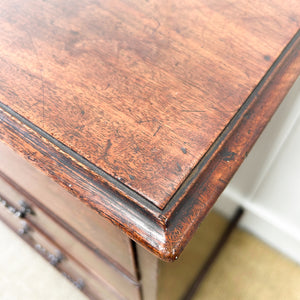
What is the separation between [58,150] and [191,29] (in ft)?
0.74

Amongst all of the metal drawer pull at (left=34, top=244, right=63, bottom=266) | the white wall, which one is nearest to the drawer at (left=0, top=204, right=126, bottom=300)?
the metal drawer pull at (left=34, top=244, right=63, bottom=266)

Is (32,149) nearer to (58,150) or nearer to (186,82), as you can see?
(58,150)

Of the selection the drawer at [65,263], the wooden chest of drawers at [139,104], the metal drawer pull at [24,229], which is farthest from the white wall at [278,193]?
the metal drawer pull at [24,229]

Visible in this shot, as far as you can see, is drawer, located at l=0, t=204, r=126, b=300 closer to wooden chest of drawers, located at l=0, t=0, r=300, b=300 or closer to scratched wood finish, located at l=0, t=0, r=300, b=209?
wooden chest of drawers, located at l=0, t=0, r=300, b=300

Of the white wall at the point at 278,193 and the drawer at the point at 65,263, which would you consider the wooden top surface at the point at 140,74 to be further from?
the drawer at the point at 65,263

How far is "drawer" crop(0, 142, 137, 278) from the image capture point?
39cm

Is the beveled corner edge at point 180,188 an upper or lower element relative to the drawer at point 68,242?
upper

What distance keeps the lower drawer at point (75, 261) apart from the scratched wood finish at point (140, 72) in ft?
0.94

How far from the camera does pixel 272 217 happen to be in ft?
2.81

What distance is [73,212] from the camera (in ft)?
1.43

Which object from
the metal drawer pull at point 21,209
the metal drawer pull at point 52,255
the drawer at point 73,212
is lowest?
the metal drawer pull at point 52,255

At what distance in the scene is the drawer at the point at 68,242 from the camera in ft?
1.77

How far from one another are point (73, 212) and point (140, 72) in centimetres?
21

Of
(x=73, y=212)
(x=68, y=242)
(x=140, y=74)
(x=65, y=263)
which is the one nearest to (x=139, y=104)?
(x=140, y=74)
